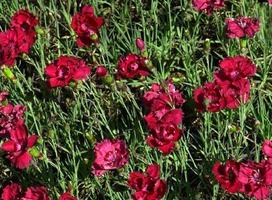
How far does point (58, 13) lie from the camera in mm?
2764

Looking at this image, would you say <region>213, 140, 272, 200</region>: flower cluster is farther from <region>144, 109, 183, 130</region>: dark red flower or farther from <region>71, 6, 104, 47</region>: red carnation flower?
<region>71, 6, 104, 47</region>: red carnation flower

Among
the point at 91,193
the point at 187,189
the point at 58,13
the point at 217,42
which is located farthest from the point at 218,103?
the point at 58,13

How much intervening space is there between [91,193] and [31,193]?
0.36 metres

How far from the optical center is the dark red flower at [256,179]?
1582 mm

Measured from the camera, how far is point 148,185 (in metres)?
1.66

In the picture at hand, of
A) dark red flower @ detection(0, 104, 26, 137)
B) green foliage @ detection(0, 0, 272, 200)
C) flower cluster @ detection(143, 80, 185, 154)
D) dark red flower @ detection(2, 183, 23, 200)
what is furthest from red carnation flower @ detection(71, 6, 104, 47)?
dark red flower @ detection(2, 183, 23, 200)

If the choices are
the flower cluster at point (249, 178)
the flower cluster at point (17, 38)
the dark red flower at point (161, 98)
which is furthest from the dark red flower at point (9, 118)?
the flower cluster at point (249, 178)

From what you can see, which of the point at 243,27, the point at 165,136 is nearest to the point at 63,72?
the point at 165,136

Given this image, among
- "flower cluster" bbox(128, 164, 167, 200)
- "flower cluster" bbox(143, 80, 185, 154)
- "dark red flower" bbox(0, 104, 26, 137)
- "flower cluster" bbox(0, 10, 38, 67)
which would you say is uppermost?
"flower cluster" bbox(0, 10, 38, 67)

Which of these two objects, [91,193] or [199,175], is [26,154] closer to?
[91,193]

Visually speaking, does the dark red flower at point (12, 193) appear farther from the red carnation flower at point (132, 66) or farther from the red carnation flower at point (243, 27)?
the red carnation flower at point (243, 27)

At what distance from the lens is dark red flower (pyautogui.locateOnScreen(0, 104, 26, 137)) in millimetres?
1938

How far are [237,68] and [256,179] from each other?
407mm

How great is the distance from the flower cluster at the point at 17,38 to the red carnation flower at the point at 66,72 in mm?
146
